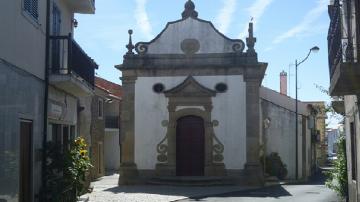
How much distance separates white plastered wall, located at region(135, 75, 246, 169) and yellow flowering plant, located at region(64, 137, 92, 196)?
1417 centimetres

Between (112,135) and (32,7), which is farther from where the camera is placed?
(112,135)

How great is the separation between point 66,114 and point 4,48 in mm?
6060

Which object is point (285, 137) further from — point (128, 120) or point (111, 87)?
point (111, 87)

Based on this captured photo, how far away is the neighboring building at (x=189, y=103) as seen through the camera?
27.6 metres

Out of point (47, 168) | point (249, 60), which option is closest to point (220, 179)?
point (249, 60)

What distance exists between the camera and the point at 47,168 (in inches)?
489

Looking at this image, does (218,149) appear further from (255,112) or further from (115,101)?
(115,101)

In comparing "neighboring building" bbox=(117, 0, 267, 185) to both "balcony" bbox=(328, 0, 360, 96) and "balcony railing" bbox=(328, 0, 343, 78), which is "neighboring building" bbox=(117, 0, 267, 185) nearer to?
"balcony" bbox=(328, 0, 360, 96)

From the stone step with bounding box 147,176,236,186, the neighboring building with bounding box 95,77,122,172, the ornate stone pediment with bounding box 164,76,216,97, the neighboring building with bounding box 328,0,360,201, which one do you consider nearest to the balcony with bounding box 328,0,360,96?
the neighboring building with bounding box 328,0,360,201

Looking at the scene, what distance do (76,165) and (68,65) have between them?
220 centimetres

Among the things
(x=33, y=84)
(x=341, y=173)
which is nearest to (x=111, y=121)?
(x=341, y=173)

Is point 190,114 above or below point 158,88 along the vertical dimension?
below

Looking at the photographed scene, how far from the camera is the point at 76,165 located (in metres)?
12.9

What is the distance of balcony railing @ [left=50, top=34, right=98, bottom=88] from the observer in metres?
13.0
